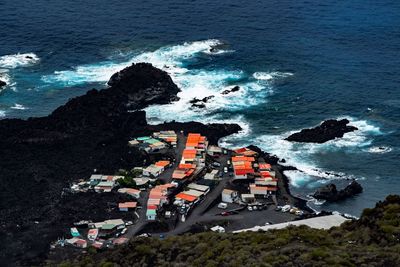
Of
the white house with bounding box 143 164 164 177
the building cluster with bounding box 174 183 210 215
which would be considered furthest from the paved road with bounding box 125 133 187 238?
the building cluster with bounding box 174 183 210 215

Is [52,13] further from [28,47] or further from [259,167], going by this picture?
[259,167]

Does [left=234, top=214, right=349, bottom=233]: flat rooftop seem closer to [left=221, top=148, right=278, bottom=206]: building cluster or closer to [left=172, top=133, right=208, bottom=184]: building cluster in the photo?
[left=221, top=148, right=278, bottom=206]: building cluster

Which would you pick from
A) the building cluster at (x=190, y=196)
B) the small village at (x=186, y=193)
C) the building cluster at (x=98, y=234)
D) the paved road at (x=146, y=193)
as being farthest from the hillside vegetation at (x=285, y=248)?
the building cluster at (x=190, y=196)

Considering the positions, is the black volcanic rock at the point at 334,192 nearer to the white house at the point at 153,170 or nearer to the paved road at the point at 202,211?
the paved road at the point at 202,211

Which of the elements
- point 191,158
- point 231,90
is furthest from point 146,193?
point 231,90

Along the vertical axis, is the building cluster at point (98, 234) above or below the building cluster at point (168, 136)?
below

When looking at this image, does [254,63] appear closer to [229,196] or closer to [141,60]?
[141,60]
